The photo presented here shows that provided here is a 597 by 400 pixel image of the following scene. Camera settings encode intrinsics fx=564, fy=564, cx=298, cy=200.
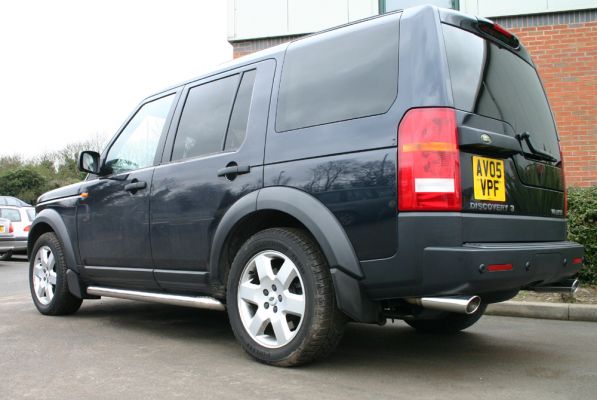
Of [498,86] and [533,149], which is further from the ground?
[498,86]

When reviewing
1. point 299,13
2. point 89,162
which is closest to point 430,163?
point 89,162

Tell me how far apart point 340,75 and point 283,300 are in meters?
1.36

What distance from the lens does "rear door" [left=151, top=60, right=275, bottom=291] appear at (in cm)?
Result: 369

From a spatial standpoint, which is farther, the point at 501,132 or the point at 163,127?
the point at 163,127

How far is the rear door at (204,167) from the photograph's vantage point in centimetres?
369

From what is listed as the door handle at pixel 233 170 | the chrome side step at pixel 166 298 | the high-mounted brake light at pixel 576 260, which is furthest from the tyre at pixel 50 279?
the high-mounted brake light at pixel 576 260

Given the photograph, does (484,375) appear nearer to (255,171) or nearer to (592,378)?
(592,378)

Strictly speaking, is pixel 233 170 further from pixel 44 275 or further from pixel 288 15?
pixel 288 15

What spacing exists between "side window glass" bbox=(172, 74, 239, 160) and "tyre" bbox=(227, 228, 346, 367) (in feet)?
3.00

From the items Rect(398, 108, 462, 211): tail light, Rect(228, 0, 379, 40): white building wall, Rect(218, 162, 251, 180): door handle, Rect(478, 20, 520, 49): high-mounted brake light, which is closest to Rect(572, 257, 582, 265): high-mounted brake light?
Rect(398, 108, 462, 211): tail light

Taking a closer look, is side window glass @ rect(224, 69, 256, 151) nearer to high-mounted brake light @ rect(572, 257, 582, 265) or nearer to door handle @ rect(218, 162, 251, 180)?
door handle @ rect(218, 162, 251, 180)

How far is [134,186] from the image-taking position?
4426 mm

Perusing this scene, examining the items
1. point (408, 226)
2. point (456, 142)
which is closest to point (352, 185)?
point (408, 226)

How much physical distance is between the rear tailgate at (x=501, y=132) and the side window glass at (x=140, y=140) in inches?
94.4
